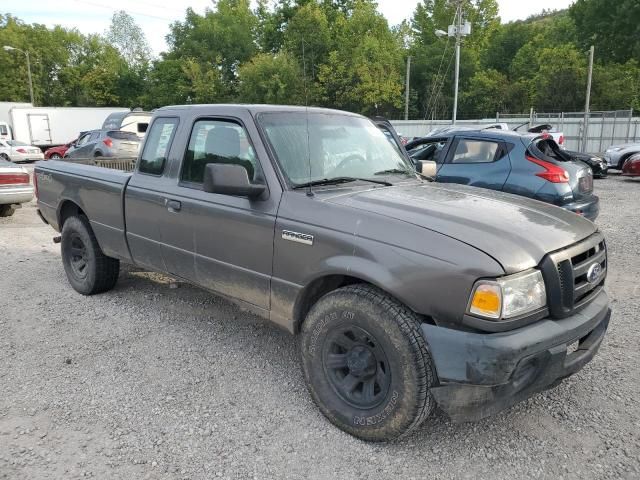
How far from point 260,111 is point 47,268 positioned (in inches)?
171

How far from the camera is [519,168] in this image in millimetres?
6879

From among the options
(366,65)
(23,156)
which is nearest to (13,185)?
(23,156)

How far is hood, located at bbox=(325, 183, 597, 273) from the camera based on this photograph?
2.52 meters

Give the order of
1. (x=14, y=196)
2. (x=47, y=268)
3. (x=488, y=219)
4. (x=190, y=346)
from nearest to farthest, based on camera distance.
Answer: (x=488, y=219) < (x=190, y=346) < (x=47, y=268) < (x=14, y=196)

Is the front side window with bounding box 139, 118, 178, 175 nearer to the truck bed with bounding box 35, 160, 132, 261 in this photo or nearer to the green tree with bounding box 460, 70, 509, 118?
the truck bed with bounding box 35, 160, 132, 261

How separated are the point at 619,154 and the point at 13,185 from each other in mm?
17912

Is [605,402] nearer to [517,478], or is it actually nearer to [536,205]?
[517,478]

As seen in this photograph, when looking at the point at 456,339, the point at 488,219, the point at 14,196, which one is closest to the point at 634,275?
the point at 488,219

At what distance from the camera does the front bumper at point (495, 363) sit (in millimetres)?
2385

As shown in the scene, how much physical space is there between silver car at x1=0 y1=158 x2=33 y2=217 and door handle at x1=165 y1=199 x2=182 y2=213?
24.2 ft

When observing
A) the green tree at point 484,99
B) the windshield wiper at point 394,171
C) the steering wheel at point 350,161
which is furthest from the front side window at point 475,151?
the green tree at point 484,99

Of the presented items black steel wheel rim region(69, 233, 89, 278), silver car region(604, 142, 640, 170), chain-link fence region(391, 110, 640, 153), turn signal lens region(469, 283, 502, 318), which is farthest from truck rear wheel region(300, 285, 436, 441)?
chain-link fence region(391, 110, 640, 153)

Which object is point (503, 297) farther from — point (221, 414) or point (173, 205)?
point (173, 205)

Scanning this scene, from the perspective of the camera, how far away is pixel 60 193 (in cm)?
532
